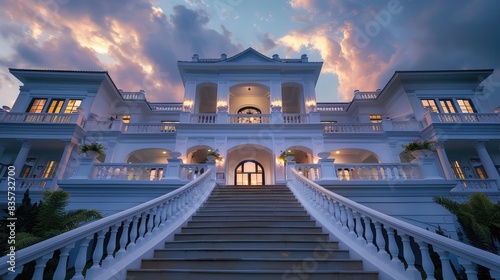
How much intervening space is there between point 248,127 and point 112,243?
12.0 metres

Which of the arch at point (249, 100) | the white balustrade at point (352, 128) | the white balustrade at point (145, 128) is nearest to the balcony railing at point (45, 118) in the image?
the white balustrade at point (145, 128)

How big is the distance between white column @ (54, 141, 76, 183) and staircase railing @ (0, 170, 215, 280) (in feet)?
30.2

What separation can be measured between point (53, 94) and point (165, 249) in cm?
1953

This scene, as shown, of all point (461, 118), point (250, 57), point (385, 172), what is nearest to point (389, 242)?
point (385, 172)

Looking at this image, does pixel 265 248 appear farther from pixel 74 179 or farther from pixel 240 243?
pixel 74 179

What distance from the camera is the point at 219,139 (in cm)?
1471

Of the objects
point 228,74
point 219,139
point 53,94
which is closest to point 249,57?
point 228,74

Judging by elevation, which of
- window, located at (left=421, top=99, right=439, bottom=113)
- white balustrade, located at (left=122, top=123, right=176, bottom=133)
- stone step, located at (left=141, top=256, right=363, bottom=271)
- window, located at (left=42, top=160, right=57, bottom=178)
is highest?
window, located at (left=421, top=99, right=439, bottom=113)

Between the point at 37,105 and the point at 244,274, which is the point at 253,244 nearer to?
the point at 244,274

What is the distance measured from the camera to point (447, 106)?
56.4 feet

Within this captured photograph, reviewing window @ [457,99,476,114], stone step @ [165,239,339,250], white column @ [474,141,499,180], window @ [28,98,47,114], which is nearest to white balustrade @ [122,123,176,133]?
window @ [28,98,47,114]

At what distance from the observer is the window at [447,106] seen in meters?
17.0

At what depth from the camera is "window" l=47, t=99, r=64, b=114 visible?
1662 cm

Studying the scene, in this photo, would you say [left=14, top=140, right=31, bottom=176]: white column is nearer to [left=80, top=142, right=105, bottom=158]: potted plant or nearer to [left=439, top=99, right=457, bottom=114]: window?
[left=80, top=142, right=105, bottom=158]: potted plant
